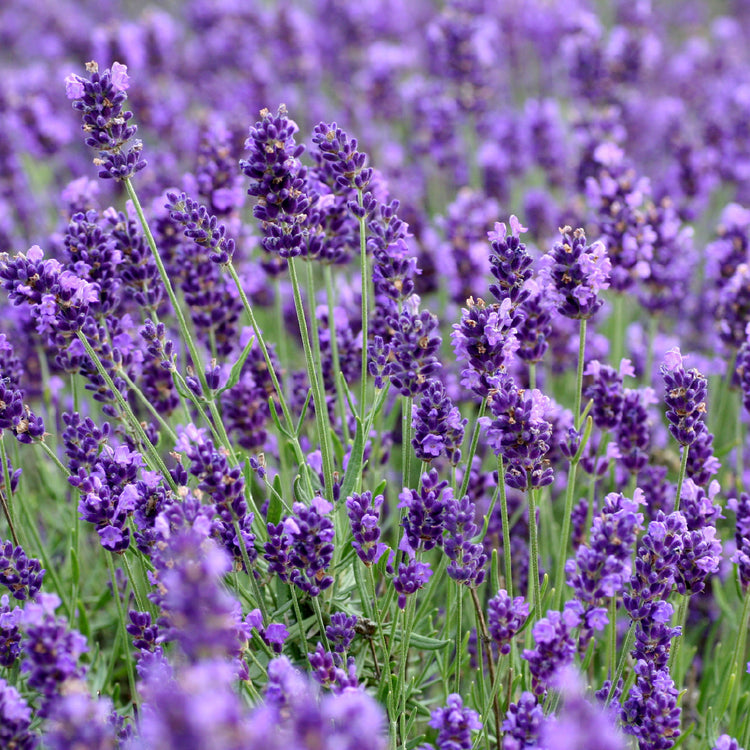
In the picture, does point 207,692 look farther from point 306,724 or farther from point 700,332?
point 700,332

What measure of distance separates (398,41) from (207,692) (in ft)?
24.4

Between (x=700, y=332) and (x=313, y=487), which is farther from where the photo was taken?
(x=700, y=332)

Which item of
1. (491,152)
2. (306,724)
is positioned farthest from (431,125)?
(306,724)

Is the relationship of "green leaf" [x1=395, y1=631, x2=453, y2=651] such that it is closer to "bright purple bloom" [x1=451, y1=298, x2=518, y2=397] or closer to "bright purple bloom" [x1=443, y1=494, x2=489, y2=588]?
"bright purple bloom" [x1=443, y1=494, x2=489, y2=588]

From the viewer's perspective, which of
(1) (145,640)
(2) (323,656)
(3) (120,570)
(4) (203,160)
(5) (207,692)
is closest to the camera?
(5) (207,692)

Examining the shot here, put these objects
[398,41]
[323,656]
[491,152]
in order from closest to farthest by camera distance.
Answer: [323,656], [491,152], [398,41]

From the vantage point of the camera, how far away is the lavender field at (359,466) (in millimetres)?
1794

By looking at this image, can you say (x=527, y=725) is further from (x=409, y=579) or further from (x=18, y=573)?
(x=18, y=573)

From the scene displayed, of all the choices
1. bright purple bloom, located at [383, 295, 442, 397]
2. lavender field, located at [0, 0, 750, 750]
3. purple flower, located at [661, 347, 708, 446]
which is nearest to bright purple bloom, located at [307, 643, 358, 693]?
lavender field, located at [0, 0, 750, 750]

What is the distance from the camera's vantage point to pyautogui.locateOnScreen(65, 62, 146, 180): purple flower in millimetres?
2166

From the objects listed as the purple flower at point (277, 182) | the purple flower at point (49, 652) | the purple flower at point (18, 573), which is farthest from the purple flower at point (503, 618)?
the purple flower at point (18, 573)

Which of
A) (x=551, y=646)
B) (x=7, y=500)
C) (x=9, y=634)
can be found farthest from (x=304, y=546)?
(x=7, y=500)

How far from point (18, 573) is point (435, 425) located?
112 centimetres

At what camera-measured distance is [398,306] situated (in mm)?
2346
